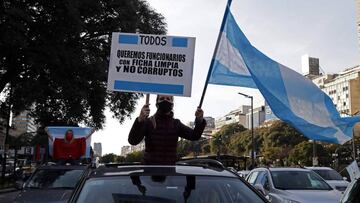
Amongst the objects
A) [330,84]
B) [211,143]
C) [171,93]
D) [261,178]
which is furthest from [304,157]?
[171,93]

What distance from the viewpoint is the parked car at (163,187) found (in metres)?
4.32

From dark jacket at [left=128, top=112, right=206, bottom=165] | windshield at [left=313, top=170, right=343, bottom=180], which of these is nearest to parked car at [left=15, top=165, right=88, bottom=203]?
dark jacket at [left=128, top=112, right=206, bottom=165]

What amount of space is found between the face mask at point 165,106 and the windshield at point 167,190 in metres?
1.96

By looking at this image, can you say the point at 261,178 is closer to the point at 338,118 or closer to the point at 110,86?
the point at 338,118

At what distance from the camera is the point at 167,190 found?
4387mm

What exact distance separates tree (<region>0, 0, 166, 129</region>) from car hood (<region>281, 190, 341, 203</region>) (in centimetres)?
1521

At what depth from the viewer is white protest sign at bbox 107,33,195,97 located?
7.48 metres

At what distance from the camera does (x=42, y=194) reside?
35.5ft

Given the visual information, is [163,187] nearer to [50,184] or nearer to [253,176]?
[50,184]

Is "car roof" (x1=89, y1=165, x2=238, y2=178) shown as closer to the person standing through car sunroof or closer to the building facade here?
the person standing through car sunroof

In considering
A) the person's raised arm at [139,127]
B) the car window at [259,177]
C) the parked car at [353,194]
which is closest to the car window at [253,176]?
the car window at [259,177]

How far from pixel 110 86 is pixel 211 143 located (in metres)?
113

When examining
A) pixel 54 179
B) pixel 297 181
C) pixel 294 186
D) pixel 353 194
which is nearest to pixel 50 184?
pixel 54 179

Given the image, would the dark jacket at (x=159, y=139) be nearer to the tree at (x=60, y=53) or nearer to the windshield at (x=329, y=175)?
the windshield at (x=329, y=175)
